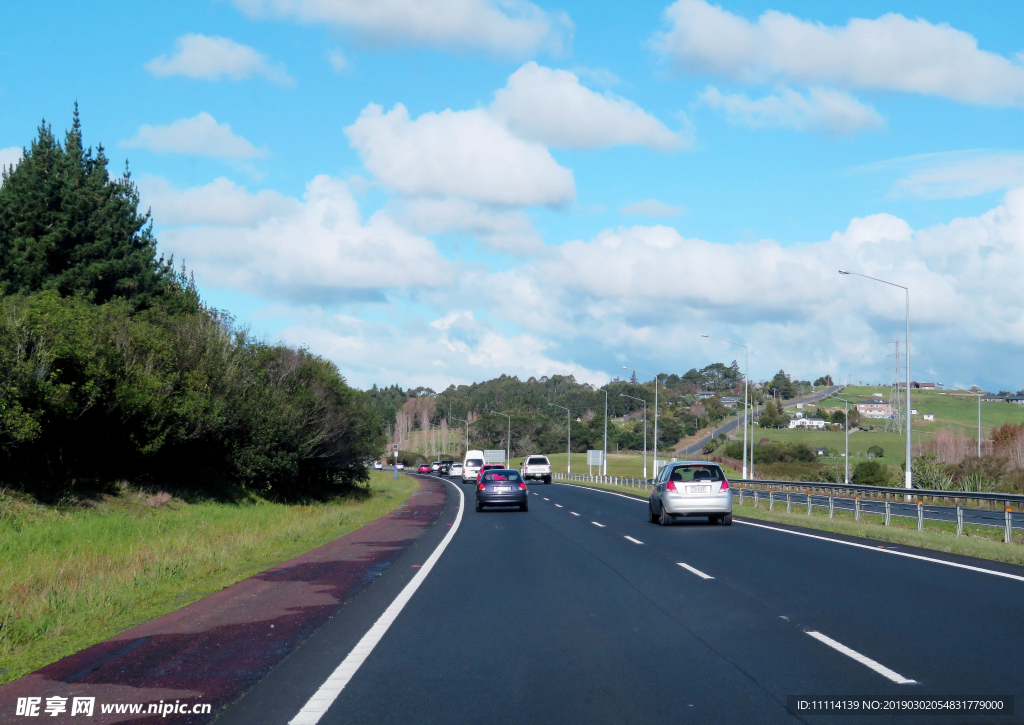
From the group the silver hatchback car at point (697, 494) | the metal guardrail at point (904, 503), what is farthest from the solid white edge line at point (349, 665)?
the metal guardrail at point (904, 503)

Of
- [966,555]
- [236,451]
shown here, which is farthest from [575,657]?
[236,451]

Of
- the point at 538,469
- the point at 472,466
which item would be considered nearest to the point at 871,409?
the point at 472,466

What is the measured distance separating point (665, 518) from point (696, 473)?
1510 millimetres

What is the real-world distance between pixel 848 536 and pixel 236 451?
23016 mm

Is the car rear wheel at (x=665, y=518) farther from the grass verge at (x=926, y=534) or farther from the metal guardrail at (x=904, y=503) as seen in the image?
the metal guardrail at (x=904, y=503)

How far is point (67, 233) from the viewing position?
1423 inches

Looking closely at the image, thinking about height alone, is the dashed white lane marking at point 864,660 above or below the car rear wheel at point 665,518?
above

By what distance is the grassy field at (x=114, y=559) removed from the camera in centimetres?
939

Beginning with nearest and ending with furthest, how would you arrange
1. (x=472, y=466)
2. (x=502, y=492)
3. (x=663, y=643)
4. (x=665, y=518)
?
(x=663, y=643), (x=665, y=518), (x=502, y=492), (x=472, y=466)

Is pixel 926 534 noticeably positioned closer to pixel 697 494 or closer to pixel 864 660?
pixel 697 494

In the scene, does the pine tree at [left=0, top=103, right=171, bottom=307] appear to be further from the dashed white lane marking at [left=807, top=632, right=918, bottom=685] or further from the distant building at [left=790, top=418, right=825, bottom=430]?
the distant building at [left=790, top=418, right=825, bottom=430]

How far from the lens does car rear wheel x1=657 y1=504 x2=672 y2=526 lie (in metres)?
24.2

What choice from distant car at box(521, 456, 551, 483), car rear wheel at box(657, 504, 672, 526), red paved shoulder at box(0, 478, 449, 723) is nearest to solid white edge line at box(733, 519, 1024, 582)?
car rear wheel at box(657, 504, 672, 526)

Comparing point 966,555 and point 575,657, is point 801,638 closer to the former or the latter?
point 575,657
